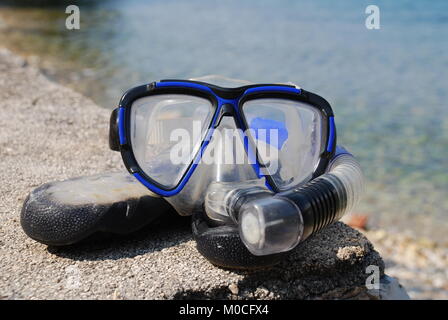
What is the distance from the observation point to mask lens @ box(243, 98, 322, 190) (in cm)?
222

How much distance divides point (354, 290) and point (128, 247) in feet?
2.73

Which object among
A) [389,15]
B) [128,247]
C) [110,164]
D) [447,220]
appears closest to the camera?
[128,247]

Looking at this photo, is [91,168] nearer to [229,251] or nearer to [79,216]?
[79,216]

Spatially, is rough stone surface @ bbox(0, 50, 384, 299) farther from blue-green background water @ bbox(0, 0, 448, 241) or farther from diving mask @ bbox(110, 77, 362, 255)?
blue-green background water @ bbox(0, 0, 448, 241)

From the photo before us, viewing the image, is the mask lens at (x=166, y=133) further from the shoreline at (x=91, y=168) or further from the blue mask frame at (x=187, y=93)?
the shoreline at (x=91, y=168)

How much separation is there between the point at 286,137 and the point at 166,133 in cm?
47

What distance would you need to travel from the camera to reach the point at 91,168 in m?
3.04

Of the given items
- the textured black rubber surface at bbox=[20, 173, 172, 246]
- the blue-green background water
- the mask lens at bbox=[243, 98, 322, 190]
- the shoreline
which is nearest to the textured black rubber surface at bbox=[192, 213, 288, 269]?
the textured black rubber surface at bbox=[20, 173, 172, 246]

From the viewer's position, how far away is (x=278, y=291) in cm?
195

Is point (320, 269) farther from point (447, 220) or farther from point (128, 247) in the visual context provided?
point (447, 220)

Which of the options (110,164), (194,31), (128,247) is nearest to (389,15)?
(194,31)

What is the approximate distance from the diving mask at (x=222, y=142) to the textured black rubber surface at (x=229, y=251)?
8 cm

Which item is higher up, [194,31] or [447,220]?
[194,31]

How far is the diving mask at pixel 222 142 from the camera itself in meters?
2.11
